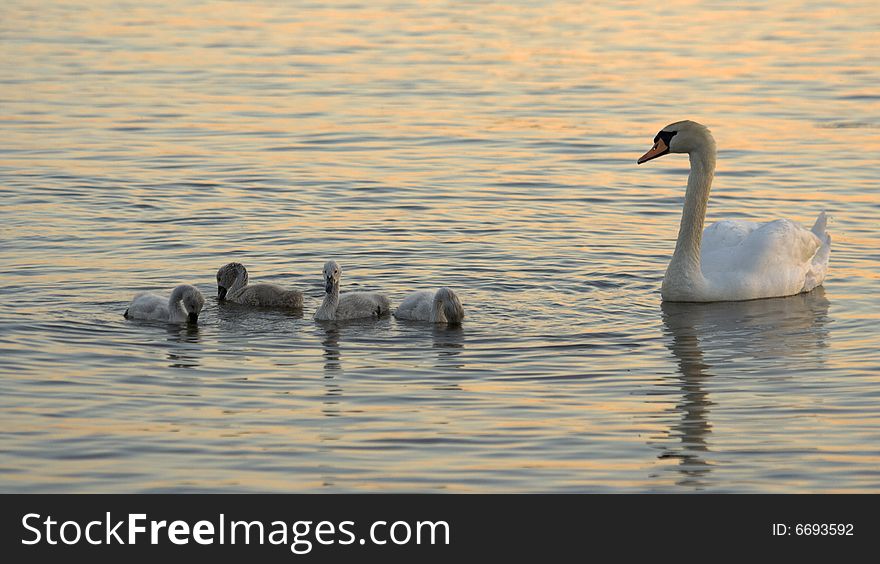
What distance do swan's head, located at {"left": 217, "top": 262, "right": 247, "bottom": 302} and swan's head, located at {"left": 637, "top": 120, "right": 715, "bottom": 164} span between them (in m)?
3.33

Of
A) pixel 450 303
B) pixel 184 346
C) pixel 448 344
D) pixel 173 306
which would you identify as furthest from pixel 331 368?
pixel 173 306

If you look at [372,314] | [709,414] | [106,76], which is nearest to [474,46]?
[106,76]

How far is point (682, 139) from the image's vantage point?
1385cm

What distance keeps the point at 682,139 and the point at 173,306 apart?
4407 millimetres

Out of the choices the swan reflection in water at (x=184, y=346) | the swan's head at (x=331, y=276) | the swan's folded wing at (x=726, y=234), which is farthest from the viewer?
the swan's folded wing at (x=726, y=234)

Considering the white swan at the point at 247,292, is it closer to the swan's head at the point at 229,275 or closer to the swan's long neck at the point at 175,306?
the swan's head at the point at 229,275

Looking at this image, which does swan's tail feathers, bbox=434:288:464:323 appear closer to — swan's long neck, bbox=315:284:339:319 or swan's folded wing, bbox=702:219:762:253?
swan's long neck, bbox=315:284:339:319

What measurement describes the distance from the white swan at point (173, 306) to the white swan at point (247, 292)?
2.08ft

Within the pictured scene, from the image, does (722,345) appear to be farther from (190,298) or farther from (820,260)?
(190,298)

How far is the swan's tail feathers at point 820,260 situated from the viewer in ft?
46.1

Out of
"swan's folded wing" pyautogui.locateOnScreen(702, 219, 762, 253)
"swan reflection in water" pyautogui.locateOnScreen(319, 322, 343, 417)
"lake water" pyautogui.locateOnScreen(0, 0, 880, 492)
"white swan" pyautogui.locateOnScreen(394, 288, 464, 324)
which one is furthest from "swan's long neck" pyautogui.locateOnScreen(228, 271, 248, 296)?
"swan's folded wing" pyautogui.locateOnScreen(702, 219, 762, 253)

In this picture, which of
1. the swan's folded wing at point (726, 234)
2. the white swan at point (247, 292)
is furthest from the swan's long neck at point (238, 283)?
the swan's folded wing at point (726, 234)

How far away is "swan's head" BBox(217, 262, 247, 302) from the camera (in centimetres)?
1321

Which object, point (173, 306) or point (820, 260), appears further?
point (820, 260)
